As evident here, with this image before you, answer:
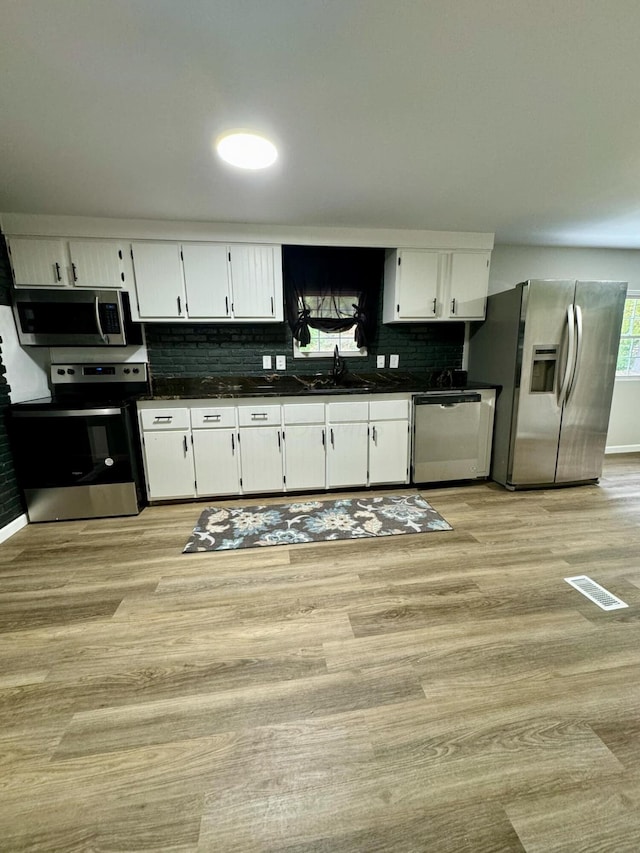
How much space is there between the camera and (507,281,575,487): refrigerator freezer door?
2877mm

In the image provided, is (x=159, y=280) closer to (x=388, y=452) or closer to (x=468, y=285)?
(x=388, y=452)

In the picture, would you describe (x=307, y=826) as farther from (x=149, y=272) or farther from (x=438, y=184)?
(x=149, y=272)

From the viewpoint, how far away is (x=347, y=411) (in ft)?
10.1

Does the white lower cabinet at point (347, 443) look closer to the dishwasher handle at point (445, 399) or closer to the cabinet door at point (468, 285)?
the dishwasher handle at point (445, 399)

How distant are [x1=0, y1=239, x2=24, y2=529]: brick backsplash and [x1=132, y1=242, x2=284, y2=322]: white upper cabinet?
3.01ft

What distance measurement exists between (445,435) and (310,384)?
1.40 m

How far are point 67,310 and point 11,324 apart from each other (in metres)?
0.42

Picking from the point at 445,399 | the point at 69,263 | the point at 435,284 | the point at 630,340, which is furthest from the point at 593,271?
the point at 69,263

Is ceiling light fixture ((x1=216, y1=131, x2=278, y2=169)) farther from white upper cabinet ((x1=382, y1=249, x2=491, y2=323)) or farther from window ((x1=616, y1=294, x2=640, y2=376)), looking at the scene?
window ((x1=616, y1=294, x2=640, y2=376))

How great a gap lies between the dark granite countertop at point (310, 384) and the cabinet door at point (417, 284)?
654 mm

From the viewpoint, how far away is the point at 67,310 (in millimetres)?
2723

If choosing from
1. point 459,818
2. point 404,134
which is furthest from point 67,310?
point 459,818

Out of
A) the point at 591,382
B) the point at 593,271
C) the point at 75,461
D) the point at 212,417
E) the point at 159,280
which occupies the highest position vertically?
the point at 593,271

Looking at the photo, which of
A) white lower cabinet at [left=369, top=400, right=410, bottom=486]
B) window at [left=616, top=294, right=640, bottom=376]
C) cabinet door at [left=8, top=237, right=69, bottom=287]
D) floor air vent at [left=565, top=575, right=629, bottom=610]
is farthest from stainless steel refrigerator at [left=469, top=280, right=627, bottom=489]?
cabinet door at [left=8, top=237, right=69, bottom=287]
